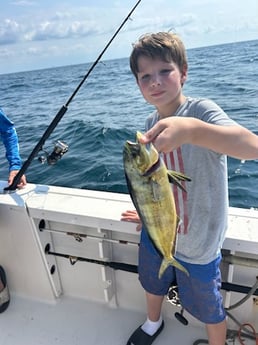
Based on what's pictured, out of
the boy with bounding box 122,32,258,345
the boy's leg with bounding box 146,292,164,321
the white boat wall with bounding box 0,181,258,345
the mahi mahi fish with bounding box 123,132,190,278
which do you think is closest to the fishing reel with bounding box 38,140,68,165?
the white boat wall with bounding box 0,181,258,345

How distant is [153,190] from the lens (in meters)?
1.22

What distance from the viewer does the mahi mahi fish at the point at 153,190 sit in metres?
1.12

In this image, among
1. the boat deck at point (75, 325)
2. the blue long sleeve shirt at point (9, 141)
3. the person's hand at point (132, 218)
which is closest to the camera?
the person's hand at point (132, 218)

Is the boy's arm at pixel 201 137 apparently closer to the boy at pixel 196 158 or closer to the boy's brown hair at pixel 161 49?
the boy at pixel 196 158

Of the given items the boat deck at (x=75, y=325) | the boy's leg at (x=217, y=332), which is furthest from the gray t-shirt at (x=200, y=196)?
the boat deck at (x=75, y=325)

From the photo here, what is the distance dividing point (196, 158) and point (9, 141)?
1771 millimetres

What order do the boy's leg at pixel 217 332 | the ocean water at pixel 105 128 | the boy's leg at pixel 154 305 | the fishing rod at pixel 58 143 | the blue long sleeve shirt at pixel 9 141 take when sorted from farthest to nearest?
the ocean water at pixel 105 128 < the blue long sleeve shirt at pixel 9 141 < the fishing rod at pixel 58 143 < the boy's leg at pixel 154 305 < the boy's leg at pixel 217 332

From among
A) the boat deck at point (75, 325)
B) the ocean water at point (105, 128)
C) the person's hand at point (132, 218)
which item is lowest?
the ocean water at point (105, 128)

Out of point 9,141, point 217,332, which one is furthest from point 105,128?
point 217,332

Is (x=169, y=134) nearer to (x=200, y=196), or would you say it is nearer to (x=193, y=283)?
(x=200, y=196)

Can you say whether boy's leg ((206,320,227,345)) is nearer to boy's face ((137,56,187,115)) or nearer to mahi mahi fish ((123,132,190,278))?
mahi mahi fish ((123,132,190,278))

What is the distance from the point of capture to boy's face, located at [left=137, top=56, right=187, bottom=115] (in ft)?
4.75

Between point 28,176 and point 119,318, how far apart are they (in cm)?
394

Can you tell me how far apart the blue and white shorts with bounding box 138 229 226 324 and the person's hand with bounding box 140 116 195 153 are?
2.06 feet
